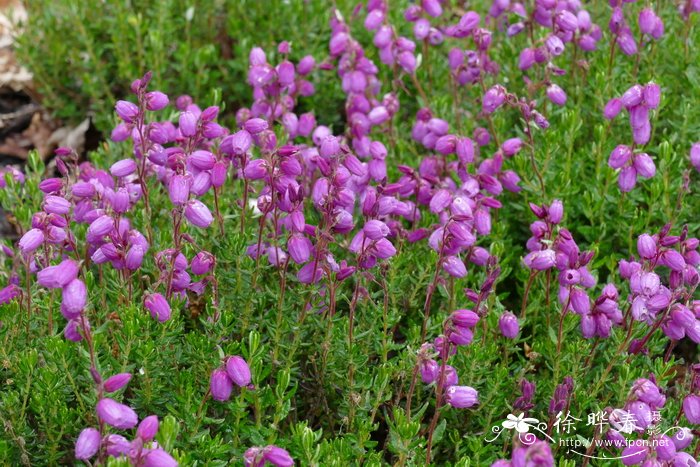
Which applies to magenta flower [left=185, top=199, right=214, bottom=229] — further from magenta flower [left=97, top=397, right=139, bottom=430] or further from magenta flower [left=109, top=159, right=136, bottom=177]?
magenta flower [left=97, top=397, right=139, bottom=430]

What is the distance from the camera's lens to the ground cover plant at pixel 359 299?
3.66 meters

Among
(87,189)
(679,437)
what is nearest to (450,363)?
(679,437)

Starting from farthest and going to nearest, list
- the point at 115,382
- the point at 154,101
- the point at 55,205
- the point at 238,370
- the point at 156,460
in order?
the point at 154,101, the point at 55,205, the point at 238,370, the point at 115,382, the point at 156,460

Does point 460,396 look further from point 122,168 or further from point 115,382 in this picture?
point 122,168

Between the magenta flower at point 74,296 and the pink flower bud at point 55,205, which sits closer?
the magenta flower at point 74,296

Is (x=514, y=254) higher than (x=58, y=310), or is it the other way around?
(x=58, y=310)

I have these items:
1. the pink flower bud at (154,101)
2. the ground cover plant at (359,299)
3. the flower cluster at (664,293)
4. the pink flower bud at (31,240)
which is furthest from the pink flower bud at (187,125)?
the flower cluster at (664,293)

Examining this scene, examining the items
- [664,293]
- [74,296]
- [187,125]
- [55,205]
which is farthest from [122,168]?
[664,293]

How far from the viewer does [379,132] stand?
6.07 meters

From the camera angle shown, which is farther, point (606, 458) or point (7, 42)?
point (7, 42)

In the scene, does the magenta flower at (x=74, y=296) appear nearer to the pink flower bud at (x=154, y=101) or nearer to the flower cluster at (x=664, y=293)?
the pink flower bud at (x=154, y=101)

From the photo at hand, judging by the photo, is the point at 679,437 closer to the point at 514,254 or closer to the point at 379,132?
the point at 514,254

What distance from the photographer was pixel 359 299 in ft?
13.9

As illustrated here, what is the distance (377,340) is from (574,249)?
3.28 feet
